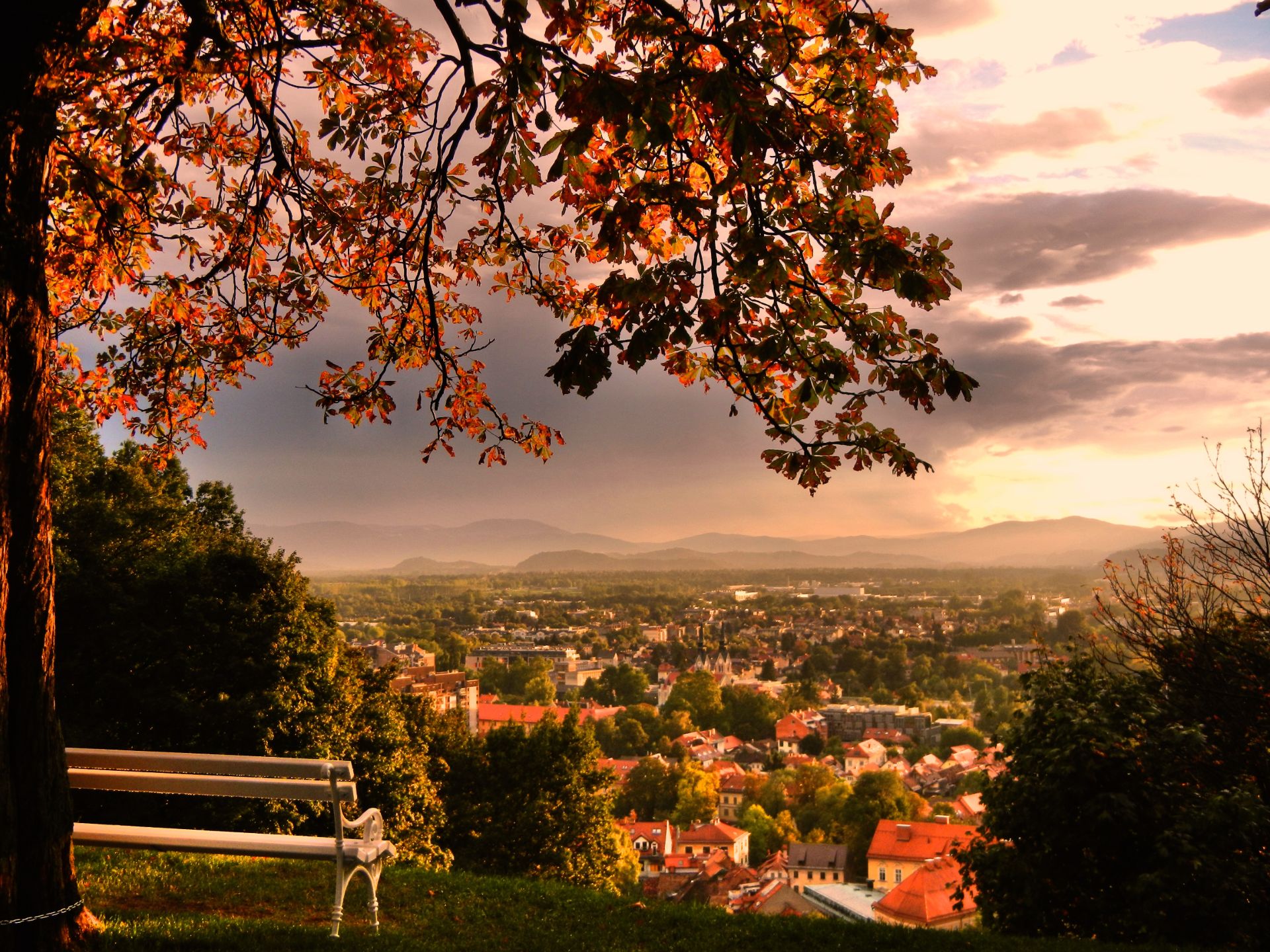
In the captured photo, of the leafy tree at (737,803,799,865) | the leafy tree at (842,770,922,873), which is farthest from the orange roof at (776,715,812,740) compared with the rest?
the leafy tree at (842,770,922,873)

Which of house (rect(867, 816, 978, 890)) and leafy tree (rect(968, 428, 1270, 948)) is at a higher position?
leafy tree (rect(968, 428, 1270, 948))

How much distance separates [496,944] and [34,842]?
242 cm

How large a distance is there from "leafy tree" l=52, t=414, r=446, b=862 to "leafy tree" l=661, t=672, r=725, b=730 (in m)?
58.0

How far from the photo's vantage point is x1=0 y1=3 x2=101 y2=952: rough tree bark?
3455 mm

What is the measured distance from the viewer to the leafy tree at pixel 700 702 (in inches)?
2835

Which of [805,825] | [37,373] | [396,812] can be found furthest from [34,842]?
[805,825]

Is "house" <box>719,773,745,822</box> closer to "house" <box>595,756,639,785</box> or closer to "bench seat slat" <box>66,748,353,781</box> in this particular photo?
"house" <box>595,756,639,785</box>

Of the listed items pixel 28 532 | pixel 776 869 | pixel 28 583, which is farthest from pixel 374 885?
pixel 776 869

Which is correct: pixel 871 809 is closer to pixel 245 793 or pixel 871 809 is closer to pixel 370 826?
pixel 370 826

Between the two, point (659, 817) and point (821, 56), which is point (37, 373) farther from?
point (659, 817)

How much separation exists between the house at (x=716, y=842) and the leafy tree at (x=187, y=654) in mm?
26578

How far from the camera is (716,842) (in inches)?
1560

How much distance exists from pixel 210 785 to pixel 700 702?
2813 inches

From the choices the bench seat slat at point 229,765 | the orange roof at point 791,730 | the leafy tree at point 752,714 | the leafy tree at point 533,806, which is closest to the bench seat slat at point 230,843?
the bench seat slat at point 229,765
